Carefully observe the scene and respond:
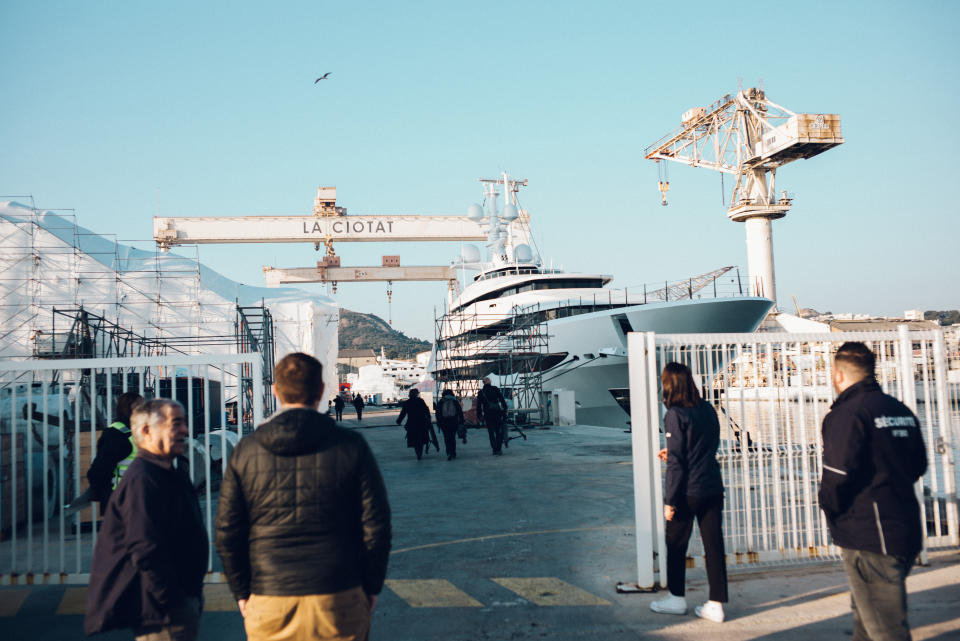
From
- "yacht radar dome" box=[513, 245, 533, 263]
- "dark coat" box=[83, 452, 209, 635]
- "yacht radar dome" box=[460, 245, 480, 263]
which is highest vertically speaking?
"yacht radar dome" box=[460, 245, 480, 263]

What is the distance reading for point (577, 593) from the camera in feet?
16.4

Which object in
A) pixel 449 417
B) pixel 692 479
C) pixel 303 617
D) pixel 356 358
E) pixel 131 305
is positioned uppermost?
pixel 131 305

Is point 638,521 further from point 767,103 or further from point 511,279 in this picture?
point 767,103

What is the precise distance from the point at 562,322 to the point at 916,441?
22.7 meters

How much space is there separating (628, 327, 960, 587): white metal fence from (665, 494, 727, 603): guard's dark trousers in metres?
0.62

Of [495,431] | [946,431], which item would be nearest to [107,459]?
[946,431]

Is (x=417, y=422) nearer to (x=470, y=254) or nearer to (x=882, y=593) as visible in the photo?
(x=882, y=593)

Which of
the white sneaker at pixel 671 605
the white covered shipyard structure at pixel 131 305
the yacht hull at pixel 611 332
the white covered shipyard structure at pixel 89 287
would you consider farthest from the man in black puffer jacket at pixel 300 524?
the white covered shipyard structure at pixel 89 287

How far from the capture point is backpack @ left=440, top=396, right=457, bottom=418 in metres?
13.6

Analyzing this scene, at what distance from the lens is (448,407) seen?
1366 centimetres

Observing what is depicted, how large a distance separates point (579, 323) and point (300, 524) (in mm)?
23085

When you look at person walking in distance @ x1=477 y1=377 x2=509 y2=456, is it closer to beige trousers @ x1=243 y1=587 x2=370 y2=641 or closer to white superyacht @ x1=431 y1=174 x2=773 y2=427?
white superyacht @ x1=431 y1=174 x2=773 y2=427

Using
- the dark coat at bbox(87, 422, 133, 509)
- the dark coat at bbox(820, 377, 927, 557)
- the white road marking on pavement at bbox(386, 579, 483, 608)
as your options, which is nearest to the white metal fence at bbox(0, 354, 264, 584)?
the dark coat at bbox(87, 422, 133, 509)

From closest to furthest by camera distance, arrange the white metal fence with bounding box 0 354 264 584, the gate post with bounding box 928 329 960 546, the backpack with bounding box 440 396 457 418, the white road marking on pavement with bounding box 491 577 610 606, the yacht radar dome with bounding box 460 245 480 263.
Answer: the white road marking on pavement with bounding box 491 577 610 606
the white metal fence with bounding box 0 354 264 584
the gate post with bounding box 928 329 960 546
the backpack with bounding box 440 396 457 418
the yacht radar dome with bounding box 460 245 480 263
